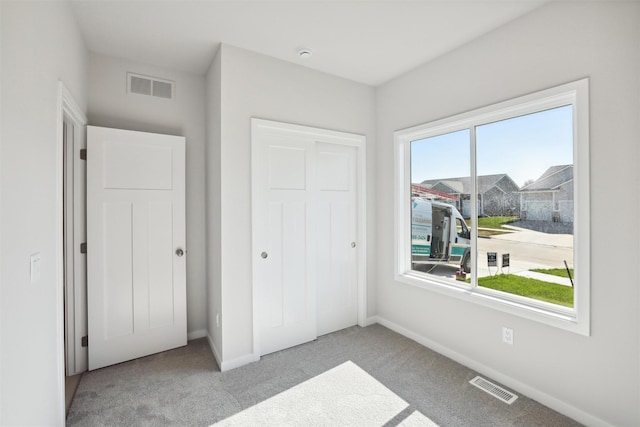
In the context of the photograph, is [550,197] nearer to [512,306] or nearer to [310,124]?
[512,306]

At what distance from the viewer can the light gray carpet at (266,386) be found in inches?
76.6

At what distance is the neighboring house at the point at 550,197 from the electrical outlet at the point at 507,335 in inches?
34.2

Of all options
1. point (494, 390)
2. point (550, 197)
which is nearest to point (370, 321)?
point (494, 390)

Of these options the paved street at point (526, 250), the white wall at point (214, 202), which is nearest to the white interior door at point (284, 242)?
the white wall at point (214, 202)

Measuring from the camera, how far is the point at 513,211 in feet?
7.73

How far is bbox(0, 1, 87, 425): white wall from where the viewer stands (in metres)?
1.15

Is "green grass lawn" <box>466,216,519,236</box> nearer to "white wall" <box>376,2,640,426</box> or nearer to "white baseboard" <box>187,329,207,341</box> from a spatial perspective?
"white wall" <box>376,2,640,426</box>

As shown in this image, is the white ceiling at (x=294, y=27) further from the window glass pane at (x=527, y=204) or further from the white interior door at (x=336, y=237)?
the white interior door at (x=336, y=237)

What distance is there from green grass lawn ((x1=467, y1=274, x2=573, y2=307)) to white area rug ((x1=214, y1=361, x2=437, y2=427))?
1198mm

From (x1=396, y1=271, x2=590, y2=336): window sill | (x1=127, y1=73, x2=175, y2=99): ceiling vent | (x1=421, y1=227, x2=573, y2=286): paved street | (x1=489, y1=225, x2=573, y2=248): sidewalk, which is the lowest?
(x1=396, y1=271, x2=590, y2=336): window sill

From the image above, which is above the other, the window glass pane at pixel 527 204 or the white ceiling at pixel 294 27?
the white ceiling at pixel 294 27

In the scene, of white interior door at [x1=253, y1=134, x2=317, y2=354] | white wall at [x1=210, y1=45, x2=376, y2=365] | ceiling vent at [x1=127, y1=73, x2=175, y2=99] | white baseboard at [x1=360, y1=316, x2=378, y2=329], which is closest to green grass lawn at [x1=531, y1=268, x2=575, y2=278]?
white baseboard at [x1=360, y1=316, x2=378, y2=329]

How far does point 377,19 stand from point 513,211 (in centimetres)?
182

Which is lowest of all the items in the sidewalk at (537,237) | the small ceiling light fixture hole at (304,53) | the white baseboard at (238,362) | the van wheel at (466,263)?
the white baseboard at (238,362)
